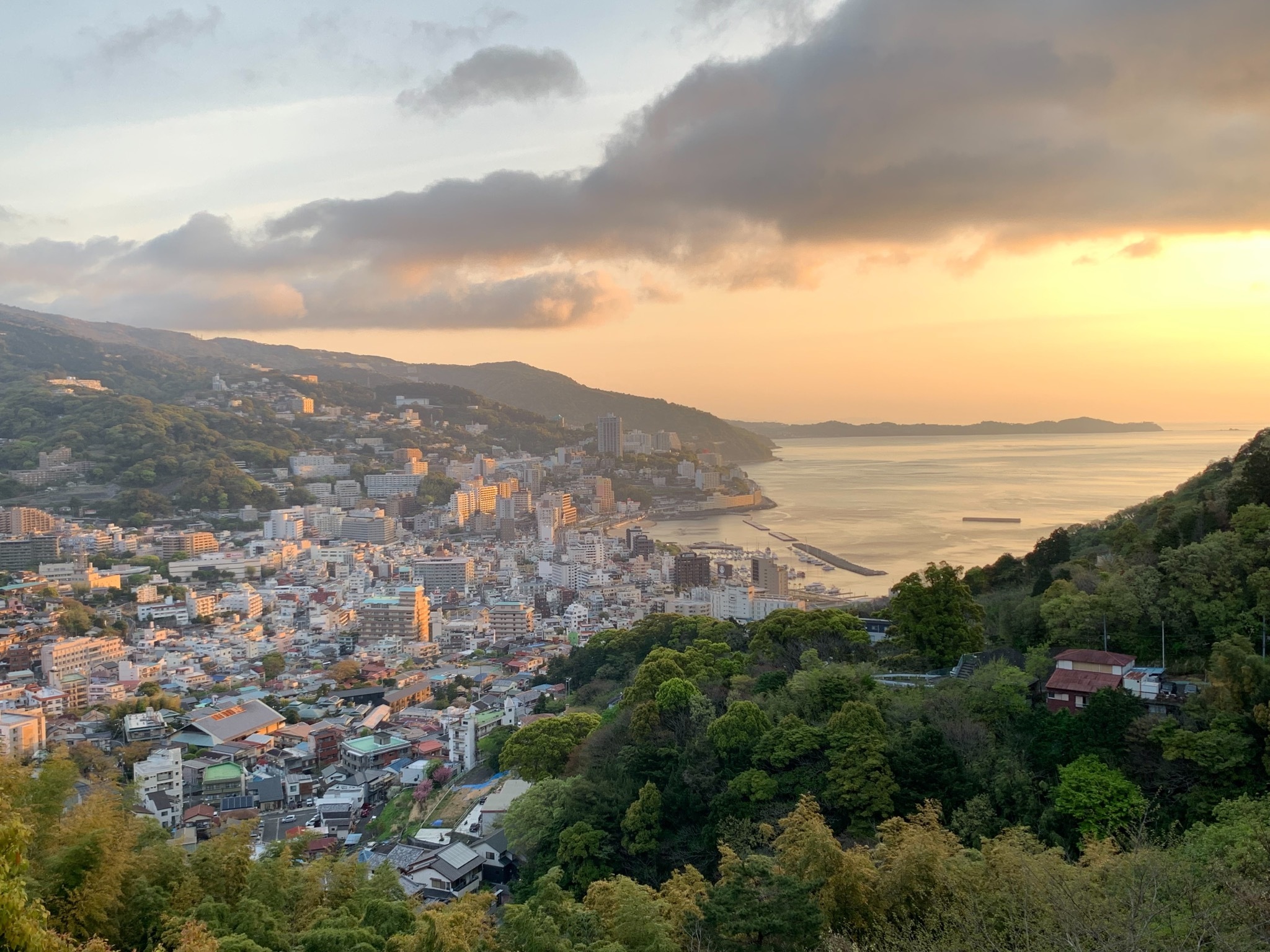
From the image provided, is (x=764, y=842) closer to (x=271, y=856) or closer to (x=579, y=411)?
(x=271, y=856)

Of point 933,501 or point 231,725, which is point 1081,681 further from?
point 933,501

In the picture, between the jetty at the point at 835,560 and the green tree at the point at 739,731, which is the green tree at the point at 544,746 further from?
the jetty at the point at 835,560

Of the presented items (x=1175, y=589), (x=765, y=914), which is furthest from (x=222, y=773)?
(x=1175, y=589)

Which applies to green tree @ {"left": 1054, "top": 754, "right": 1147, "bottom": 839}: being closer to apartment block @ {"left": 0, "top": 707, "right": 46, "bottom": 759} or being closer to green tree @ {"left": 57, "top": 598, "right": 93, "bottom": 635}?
apartment block @ {"left": 0, "top": 707, "right": 46, "bottom": 759}

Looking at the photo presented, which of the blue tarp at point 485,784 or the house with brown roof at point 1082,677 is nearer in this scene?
the house with brown roof at point 1082,677

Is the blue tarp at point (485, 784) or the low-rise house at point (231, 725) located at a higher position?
the blue tarp at point (485, 784)

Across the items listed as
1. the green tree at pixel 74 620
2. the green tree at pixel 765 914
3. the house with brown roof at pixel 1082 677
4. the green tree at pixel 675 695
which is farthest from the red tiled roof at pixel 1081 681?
the green tree at pixel 74 620

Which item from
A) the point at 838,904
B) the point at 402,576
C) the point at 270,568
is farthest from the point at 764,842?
the point at 270,568
